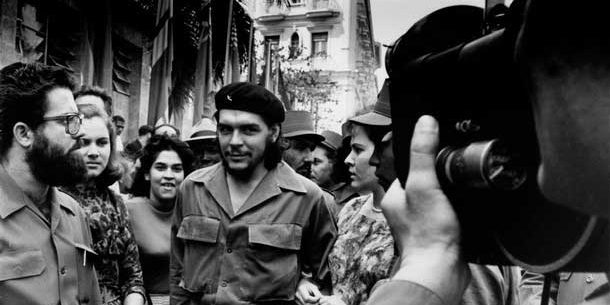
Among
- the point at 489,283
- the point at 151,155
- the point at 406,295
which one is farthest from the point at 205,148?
the point at 406,295

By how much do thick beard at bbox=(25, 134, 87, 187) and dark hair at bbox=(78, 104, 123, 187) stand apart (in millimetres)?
857

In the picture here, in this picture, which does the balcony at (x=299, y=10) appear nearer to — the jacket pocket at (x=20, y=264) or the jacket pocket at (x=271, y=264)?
the jacket pocket at (x=271, y=264)

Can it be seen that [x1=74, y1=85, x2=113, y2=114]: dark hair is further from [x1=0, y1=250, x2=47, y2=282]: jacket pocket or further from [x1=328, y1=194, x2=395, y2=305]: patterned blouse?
[x1=328, y1=194, x2=395, y2=305]: patterned blouse

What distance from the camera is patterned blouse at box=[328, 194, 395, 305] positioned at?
3.29 m

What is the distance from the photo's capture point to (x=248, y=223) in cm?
422

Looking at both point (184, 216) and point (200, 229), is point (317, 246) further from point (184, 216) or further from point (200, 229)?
point (184, 216)

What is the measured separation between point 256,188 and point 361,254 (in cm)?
118

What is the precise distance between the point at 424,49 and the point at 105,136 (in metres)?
3.37

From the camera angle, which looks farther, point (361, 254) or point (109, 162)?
point (109, 162)

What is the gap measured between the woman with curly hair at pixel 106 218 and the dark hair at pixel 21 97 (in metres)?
0.65

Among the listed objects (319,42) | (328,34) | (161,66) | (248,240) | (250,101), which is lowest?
(248,240)

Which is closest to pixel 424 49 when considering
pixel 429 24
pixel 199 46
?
pixel 429 24

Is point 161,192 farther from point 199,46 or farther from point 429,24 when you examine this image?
point 199,46

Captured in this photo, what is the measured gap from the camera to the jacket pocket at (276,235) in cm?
414
